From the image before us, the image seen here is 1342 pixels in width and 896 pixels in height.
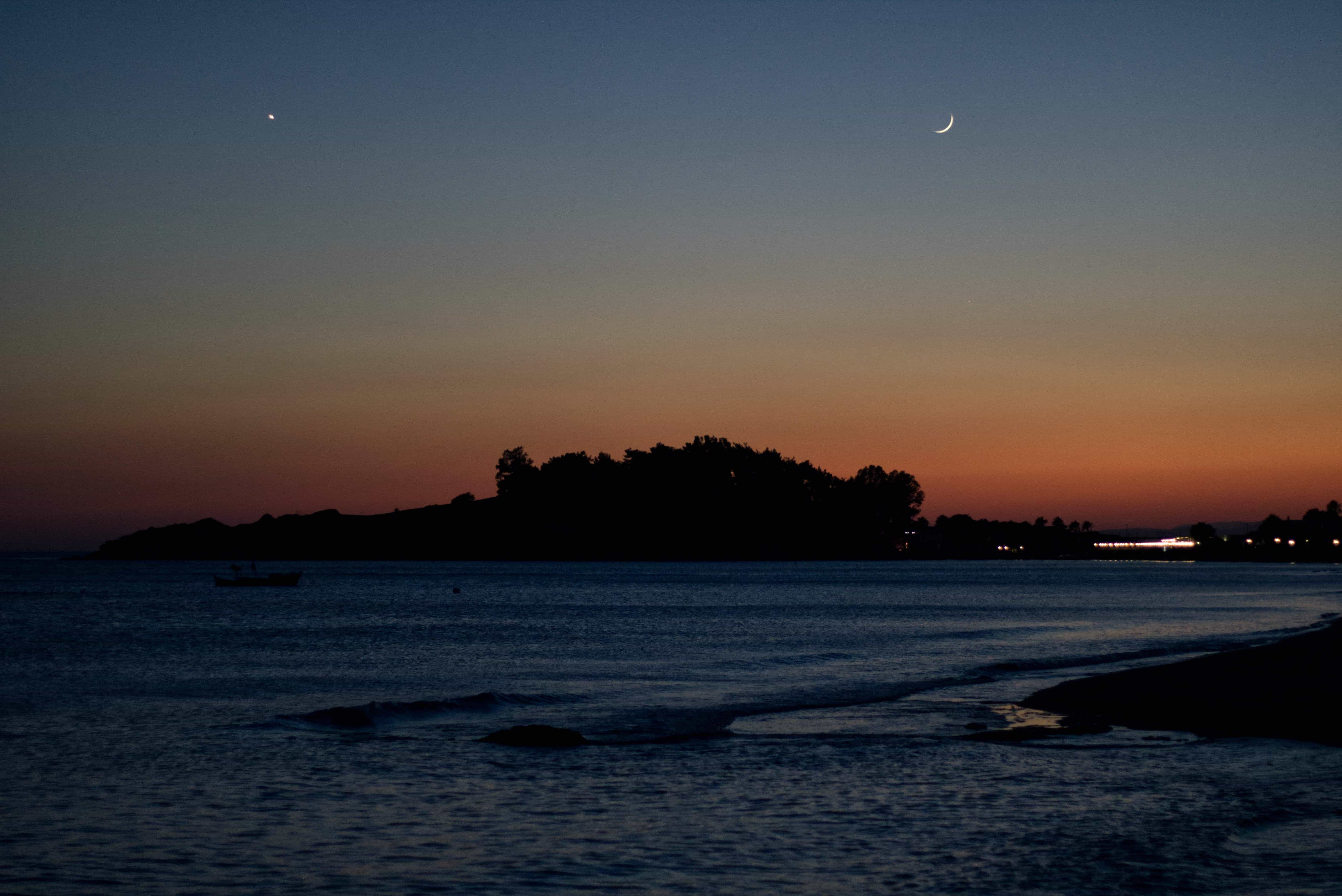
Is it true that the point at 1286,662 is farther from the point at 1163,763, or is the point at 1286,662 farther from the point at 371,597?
the point at 371,597

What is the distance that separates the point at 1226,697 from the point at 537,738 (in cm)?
1713

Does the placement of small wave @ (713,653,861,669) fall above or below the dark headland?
below

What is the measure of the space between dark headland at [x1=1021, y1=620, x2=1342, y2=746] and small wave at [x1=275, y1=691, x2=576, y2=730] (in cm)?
1384

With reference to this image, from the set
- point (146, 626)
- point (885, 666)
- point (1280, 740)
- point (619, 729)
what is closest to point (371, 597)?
point (146, 626)

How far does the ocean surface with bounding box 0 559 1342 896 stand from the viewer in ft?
46.4

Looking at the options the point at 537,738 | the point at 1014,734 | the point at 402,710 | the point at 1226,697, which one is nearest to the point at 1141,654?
the point at 1226,697

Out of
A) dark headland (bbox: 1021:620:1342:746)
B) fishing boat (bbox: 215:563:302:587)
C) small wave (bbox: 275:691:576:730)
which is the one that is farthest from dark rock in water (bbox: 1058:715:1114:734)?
fishing boat (bbox: 215:563:302:587)

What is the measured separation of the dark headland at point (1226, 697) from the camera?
81.8 ft

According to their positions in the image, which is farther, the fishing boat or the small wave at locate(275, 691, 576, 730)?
the fishing boat

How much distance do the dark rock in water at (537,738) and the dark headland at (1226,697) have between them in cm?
1204

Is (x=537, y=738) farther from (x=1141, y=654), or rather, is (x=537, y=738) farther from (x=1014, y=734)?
(x=1141, y=654)

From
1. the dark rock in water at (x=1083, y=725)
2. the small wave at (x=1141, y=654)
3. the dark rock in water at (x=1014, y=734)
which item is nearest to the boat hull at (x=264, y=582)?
the small wave at (x=1141, y=654)

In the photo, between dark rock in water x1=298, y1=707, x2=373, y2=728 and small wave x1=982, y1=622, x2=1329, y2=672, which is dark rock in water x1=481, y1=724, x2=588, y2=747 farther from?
small wave x1=982, y1=622, x2=1329, y2=672

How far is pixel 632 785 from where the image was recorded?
19.9 metres
